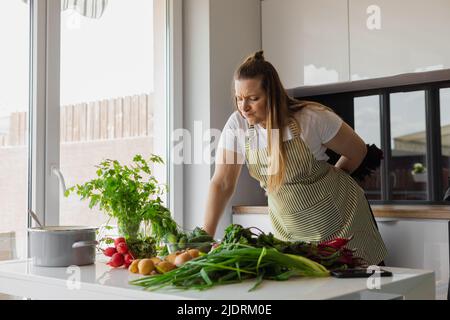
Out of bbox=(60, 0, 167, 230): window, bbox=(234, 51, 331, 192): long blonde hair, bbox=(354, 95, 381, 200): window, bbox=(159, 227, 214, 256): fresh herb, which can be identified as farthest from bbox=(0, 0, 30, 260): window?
bbox=(354, 95, 381, 200): window

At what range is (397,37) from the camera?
119 inches

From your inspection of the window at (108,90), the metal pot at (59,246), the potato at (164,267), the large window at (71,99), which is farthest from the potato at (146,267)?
the window at (108,90)

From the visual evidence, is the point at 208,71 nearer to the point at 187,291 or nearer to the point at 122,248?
→ the point at 122,248

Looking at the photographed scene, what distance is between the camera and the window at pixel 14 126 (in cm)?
246

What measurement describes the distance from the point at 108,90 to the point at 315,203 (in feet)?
4.00

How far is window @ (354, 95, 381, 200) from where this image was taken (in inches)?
137

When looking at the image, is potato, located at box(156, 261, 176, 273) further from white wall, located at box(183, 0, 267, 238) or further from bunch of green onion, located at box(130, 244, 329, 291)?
white wall, located at box(183, 0, 267, 238)

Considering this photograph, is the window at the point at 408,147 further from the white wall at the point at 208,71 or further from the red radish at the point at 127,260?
the red radish at the point at 127,260

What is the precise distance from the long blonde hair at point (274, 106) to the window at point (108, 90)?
0.93 m

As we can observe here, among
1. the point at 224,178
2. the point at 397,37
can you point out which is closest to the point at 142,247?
the point at 224,178

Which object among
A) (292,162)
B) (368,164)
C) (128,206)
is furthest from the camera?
(368,164)

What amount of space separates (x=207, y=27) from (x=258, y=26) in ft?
1.37

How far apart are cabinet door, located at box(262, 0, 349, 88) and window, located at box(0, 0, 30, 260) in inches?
57.4
